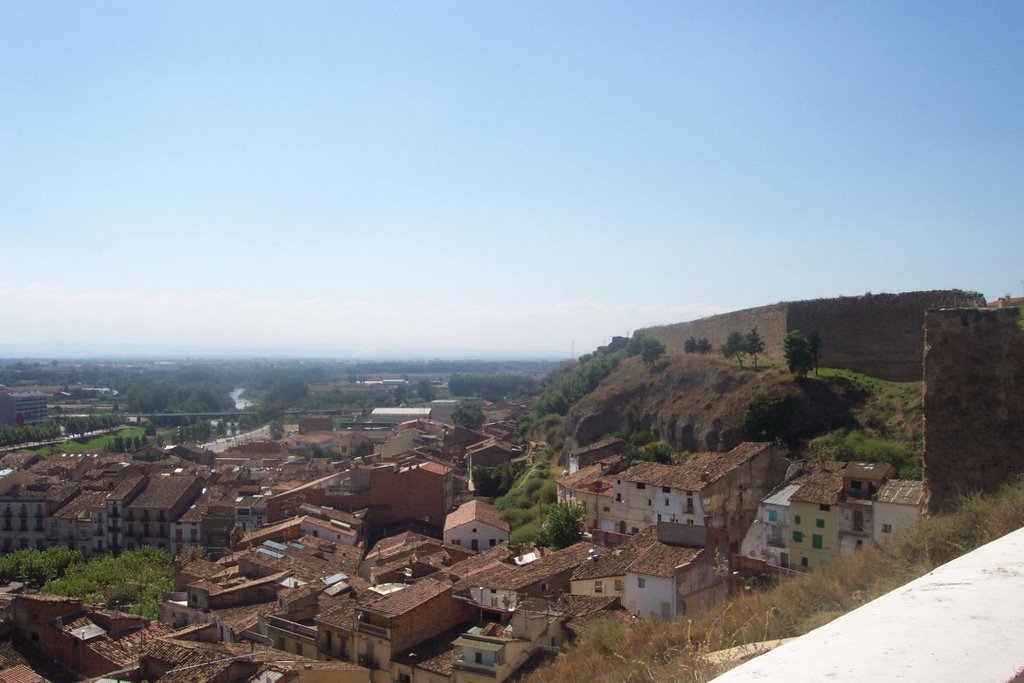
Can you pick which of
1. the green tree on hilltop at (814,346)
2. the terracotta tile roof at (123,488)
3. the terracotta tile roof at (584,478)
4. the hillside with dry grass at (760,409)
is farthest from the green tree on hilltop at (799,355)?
the terracotta tile roof at (123,488)

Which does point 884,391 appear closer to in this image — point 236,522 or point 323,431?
point 236,522

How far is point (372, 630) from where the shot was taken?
13258 mm

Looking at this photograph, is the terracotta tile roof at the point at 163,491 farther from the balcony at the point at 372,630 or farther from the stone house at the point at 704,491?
the balcony at the point at 372,630

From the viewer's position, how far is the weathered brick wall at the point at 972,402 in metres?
7.13

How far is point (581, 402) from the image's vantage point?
3588 centimetres

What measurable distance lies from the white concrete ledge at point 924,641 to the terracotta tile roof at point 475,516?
21748 mm

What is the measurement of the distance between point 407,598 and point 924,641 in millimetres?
12650

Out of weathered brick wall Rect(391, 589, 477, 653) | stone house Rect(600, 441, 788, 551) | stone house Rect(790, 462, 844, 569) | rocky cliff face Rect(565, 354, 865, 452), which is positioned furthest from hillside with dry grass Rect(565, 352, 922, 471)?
weathered brick wall Rect(391, 589, 477, 653)

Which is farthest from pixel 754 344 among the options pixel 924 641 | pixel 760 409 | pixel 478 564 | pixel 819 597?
pixel 924 641

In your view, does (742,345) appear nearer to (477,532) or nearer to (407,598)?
(477,532)

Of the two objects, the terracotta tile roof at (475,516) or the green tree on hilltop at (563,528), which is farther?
the terracotta tile roof at (475,516)

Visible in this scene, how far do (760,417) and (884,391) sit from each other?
3797 mm

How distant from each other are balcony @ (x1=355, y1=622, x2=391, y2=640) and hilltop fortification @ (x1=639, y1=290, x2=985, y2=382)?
18.2m

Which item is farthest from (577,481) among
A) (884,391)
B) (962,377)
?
(962,377)
